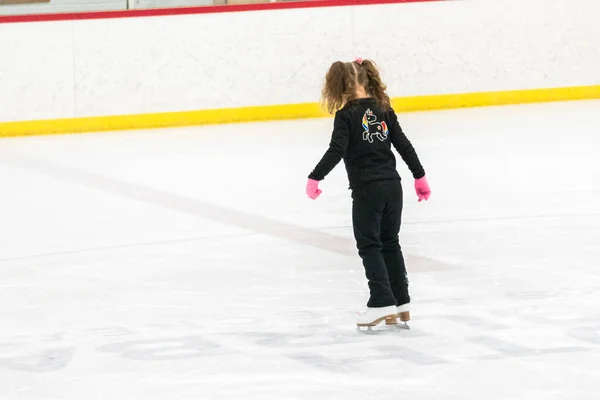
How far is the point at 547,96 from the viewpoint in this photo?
1189 cm

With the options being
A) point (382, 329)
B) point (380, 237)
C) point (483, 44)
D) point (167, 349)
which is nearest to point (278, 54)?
point (483, 44)

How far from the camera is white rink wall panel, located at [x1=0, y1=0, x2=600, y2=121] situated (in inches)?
440

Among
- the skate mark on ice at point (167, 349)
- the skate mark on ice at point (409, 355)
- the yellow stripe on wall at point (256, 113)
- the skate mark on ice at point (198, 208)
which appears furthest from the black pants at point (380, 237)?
the yellow stripe on wall at point (256, 113)

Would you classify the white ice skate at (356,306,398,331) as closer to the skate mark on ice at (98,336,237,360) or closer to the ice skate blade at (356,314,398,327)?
the ice skate blade at (356,314,398,327)

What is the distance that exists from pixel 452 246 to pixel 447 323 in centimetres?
140

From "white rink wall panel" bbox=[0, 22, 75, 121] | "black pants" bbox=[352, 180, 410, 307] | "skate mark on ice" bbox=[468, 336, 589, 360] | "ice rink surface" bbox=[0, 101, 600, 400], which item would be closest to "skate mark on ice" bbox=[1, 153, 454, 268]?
Answer: "ice rink surface" bbox=[0, 101, 600, 400]

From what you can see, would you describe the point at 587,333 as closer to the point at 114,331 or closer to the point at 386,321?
the point at 386,321

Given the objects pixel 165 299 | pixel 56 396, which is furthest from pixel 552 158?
pixel 56 396

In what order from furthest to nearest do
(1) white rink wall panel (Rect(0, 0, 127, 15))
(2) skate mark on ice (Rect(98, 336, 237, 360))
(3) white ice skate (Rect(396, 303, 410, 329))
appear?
(1) white rink wall panel (Rect(0, 0, 127, 15)), (3) white ice skate (Rect(396, 303, 410, 329)), (2) skate mark on ice (Rect(98, 336, 237, 360))

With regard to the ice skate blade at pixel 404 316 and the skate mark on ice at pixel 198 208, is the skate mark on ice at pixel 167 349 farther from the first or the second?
the skate mark on ice at pixel 198 208

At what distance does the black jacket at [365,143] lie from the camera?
12.4ft

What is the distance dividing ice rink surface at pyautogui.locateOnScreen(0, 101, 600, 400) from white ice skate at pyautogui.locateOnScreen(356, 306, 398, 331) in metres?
0.06

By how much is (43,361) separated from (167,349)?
0.38 meters

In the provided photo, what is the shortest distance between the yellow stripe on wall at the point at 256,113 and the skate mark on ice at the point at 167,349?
7.69m
